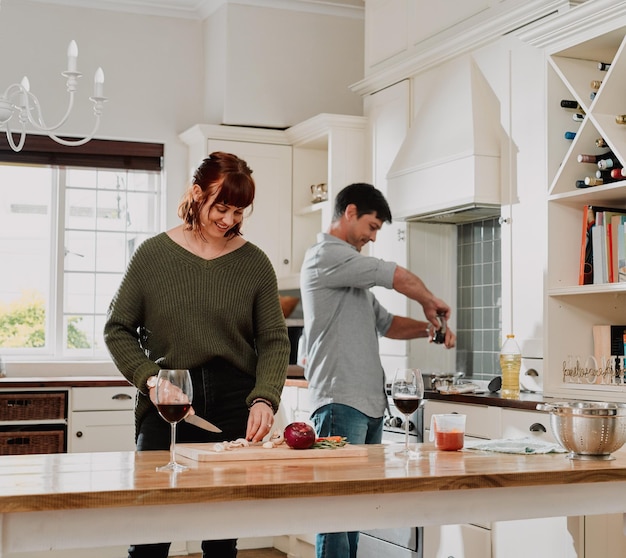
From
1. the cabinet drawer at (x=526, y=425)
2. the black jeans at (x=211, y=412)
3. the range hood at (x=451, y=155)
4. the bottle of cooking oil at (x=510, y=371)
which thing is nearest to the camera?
the black jeans at (x=211, y=412)

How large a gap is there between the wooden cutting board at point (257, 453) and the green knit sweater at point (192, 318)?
34 centimetres

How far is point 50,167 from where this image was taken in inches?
217

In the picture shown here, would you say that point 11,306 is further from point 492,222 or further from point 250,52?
point 492,222

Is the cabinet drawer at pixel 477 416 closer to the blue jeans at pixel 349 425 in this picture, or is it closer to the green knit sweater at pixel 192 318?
the blue jeans at pixel 349 425

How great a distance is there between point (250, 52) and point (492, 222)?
193 cm

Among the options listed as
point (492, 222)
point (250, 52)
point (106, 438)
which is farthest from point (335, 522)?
point (250, 52)

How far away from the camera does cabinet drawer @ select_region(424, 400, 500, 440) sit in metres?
3.35

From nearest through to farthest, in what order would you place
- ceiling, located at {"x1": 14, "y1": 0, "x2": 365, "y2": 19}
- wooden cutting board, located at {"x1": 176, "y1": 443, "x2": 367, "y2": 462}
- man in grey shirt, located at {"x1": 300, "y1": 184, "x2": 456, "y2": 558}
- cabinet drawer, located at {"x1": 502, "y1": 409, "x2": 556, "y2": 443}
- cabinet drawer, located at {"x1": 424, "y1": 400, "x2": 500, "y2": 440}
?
wooden cutting board, located at {"x1": 176, "y1": 443, "x2": 367, "y2": 462} < cabinet drawer, located at {"x1": 502, "y1": 409, "x2": 556, "y2": 443} < man in grey shirt, located at {"x1": 300, "y1": 184, "x2": 456, "y2": 558} < cabinet drawer, located at {"x1": 424, "y1": 400, "x2": 500, "y2": 440} < ceiling, located at {"x1": 14, "y1": 0, "x2": 365, "y2": 19}

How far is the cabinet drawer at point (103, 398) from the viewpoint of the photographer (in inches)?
191

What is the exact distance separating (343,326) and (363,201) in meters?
0.46

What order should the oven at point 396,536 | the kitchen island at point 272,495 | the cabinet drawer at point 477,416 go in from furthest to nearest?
the oven at point 396,536 → the cabinet drawer at point 477,416 → the kitchen island at point 272,495

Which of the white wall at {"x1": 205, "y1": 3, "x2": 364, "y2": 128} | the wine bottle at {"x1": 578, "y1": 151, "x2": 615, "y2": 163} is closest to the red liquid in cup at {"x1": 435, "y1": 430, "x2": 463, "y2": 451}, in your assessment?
the wine bottle at {"x1": 578, "y1": 151, "x2": 615, "y2": 163}

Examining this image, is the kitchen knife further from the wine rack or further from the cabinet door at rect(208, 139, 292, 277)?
the cabinet door at rect(208, 139, 292, 277)

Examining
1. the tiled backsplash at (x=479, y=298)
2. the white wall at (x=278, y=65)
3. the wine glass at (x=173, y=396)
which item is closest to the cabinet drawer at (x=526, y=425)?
the tiled backsplash at (x=479, y=298)
